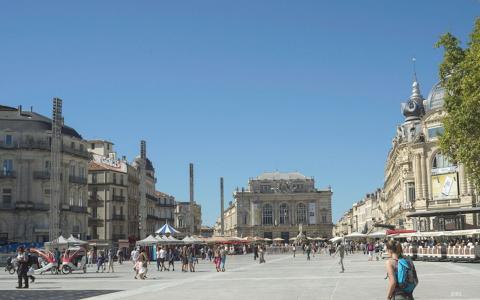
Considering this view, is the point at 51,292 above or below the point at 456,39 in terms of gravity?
below

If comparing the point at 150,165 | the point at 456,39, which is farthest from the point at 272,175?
the point at 456,39

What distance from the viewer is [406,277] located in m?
9.88

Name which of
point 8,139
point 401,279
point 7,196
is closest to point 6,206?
point 7,196

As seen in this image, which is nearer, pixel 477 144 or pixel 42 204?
pixel 477 144

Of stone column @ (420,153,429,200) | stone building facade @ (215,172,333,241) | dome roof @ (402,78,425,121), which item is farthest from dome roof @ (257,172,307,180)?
stone column @ (420,153,429,200)

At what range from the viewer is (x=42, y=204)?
69062 mm

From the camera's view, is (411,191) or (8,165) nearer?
Answer: (8,165)

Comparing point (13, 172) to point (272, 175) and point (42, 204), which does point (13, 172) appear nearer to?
point (42, 204)

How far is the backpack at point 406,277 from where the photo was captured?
9859mm

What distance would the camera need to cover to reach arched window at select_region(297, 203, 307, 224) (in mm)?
164625

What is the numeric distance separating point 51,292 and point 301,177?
148163mm

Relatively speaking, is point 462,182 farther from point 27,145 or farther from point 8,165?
point 8,165

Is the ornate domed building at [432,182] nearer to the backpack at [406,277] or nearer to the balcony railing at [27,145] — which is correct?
the balcony railing at [27,145]

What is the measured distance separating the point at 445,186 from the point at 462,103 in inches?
1781
